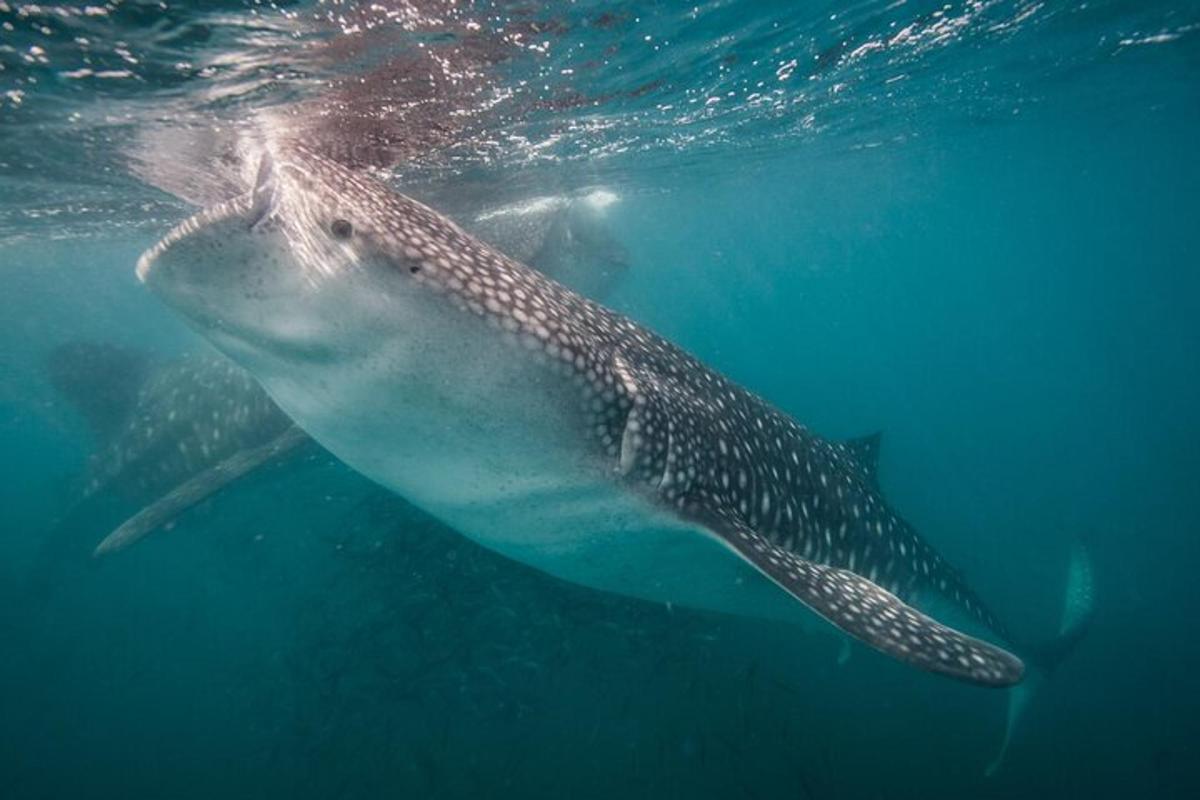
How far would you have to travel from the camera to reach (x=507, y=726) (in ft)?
31.1

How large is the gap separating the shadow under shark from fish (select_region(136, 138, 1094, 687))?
0.4 inches

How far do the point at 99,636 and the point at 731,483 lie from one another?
22.1m

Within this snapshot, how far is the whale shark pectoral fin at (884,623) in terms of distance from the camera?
3.23 metres

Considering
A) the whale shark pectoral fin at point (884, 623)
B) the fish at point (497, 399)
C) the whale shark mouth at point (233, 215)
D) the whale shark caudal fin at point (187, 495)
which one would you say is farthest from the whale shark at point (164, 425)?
the whale shark pectoral fin at point (884, 623)

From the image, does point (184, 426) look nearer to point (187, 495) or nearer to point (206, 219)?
point (187, 495)

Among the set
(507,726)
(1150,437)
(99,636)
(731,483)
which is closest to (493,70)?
(731,483)

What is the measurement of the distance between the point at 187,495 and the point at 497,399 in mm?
6240

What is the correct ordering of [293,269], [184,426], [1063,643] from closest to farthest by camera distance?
[293,269] → [1063,643] → [184,426]

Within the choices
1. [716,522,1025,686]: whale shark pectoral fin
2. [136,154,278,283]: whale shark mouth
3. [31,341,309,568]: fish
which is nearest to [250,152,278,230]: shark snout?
[136,154,278,283]: whale shark mouth

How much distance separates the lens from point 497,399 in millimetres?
3354

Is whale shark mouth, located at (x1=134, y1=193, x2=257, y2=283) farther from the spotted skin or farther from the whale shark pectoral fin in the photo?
the spotted skin

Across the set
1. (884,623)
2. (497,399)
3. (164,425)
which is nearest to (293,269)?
(497,399)

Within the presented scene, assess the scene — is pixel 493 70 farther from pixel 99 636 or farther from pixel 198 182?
pixel 99 636

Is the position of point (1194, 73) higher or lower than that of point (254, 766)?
higher
